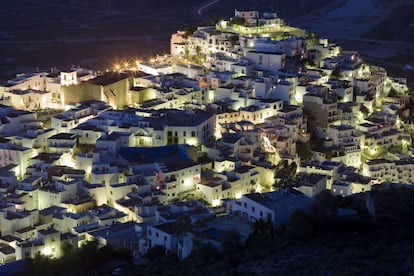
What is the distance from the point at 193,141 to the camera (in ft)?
44.8

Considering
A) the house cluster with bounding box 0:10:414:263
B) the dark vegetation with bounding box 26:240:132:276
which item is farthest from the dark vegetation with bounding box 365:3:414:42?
the dark vegetation with bounding box 26:240:132:276

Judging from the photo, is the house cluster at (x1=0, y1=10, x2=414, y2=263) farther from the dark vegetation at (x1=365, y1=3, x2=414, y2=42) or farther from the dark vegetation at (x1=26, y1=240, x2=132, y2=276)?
the dark vegetation at (x1=365, y1=3, x2=414, y2=42)

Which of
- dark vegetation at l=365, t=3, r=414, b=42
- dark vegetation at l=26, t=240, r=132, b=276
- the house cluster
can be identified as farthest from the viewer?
dark vegetation at l=365, t=3, r=414, b=42

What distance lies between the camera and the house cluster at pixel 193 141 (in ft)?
34.9

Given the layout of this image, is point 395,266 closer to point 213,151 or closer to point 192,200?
point 192,200

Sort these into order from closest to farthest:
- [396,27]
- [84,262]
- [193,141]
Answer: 1. [84,262]
2. [193,141]
3. [396,27]

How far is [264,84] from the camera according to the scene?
15.6m

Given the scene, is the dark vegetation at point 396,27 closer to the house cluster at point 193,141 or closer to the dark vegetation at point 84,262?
the house cluster at point 193,141

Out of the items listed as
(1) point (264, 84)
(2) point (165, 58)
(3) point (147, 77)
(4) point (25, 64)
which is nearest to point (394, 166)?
(1) point (264, 84)

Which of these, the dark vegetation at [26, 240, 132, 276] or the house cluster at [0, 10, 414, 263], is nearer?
the dark vegetation at [26, 240, 132, 276]

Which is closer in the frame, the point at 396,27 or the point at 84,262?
the point at 84,262

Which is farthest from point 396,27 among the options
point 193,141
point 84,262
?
point 84,262

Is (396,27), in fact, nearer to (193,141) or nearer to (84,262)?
(193,141)

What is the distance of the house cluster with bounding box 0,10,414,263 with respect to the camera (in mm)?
10648
